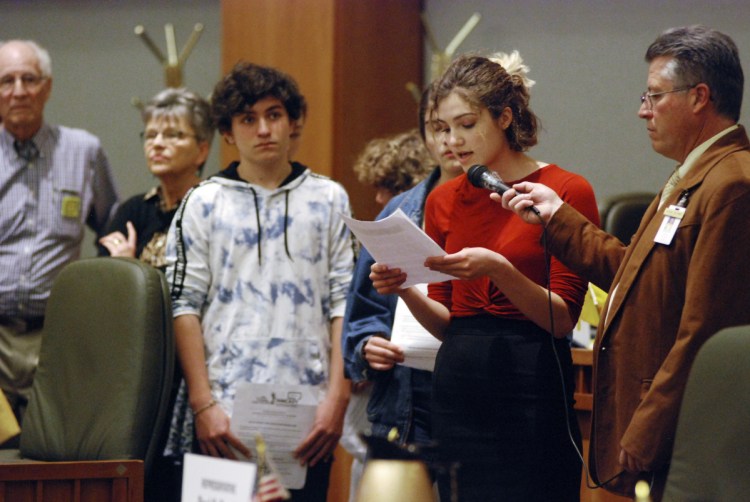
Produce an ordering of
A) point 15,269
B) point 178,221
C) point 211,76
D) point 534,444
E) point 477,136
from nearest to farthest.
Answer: point 534,444, point 477,136, point 178,221, point 15,269, point 211,76

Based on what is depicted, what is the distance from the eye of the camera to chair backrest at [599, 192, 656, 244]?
3.96 m

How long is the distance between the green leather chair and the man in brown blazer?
1185 millimetres

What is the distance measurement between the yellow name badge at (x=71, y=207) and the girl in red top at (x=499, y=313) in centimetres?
214

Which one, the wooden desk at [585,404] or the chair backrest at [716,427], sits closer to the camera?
the chair backrest at [716,427]

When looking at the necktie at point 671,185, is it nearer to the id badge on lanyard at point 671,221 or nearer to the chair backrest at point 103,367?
the id badge on lanyard at point 671,221

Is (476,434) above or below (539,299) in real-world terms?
below

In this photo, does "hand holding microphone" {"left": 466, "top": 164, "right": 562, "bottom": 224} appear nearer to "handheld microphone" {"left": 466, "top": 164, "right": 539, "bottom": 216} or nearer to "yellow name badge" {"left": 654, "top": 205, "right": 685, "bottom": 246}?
"handheld microphone" {"left": 466, "top": 164, "right": 539, "bottom": 216}

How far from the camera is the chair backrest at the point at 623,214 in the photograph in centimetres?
396

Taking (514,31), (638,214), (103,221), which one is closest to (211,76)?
(514,31)

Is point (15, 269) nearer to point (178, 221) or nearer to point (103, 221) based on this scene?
point (103, 221)

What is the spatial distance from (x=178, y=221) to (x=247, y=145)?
301mm

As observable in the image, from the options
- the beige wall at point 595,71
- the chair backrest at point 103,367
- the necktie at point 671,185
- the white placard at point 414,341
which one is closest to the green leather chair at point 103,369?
the chair backrest at point 103,367

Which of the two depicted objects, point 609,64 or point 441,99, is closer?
point 441,99

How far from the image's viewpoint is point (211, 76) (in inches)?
253
